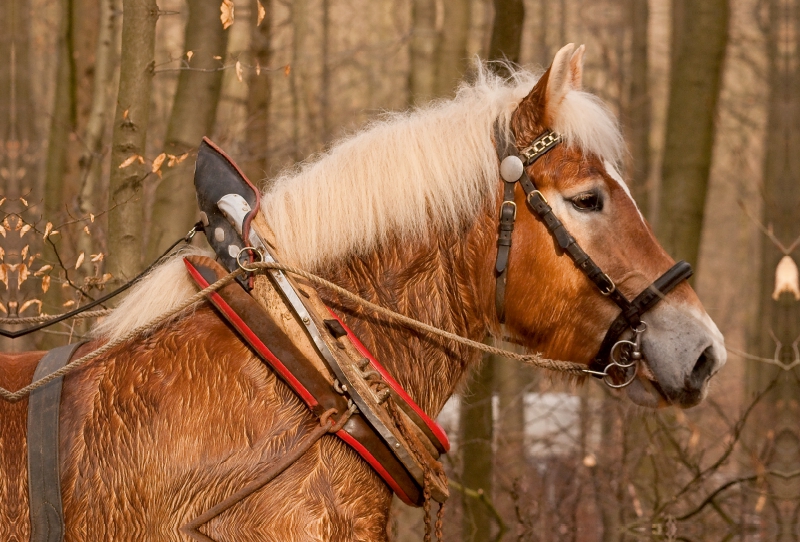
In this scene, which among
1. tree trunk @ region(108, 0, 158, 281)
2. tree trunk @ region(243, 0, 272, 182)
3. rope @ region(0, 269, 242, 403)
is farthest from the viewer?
tree trunk @ region(243, 0, 272, 182)

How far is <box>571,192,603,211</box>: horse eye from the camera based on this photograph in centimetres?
280

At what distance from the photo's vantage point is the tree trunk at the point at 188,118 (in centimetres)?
627

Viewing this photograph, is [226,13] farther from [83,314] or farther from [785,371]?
[785,371]

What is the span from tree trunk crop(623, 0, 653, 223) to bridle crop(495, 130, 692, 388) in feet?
26.5

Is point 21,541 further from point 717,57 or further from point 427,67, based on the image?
point 427,67

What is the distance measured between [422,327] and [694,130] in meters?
3.97

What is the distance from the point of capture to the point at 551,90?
278 cm

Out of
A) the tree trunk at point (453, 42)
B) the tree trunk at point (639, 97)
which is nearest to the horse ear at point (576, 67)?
the tree trunk at point (453, 42)

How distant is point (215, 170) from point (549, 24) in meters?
11.6

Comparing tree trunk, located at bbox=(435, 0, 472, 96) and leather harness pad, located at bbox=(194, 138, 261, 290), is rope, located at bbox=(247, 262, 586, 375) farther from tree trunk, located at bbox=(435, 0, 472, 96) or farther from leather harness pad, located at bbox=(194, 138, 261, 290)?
tree trunk, located at bbox=(435, 0, 472, 96)

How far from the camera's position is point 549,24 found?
1330 centimetres

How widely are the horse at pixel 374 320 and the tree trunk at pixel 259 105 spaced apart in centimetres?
564

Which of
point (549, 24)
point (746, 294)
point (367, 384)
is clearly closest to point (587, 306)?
point (367, 384)

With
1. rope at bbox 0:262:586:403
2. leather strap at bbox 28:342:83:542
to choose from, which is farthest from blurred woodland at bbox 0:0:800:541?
leather strap at bbox 28:342:83:542
